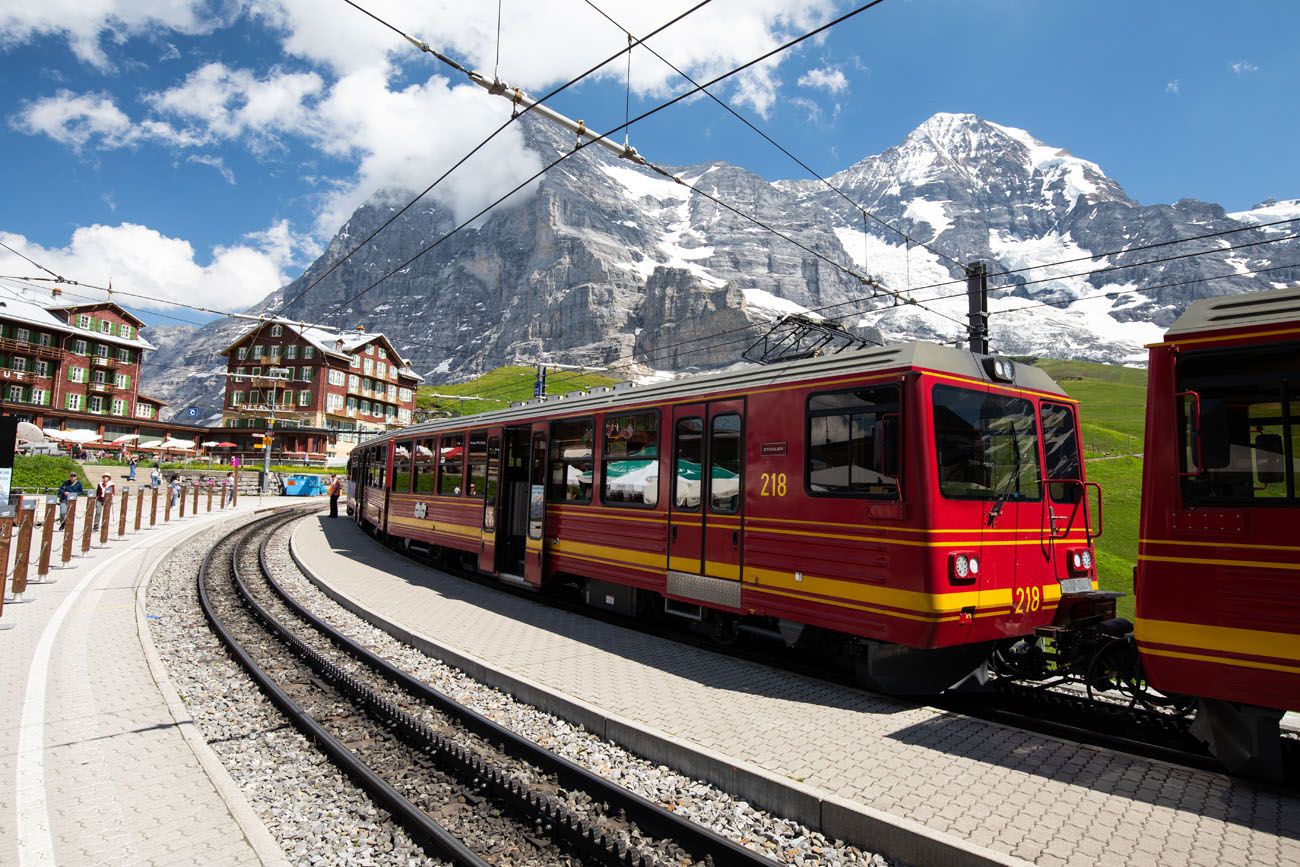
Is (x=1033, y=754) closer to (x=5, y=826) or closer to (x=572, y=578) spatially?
(x=5, y=826)

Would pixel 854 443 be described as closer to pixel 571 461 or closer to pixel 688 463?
pixel 688 463

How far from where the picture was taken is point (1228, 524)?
4777 mm

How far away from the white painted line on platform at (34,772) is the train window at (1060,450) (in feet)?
29.1

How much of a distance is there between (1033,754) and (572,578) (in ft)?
27.3

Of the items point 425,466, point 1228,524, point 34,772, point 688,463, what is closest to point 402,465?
point 425,466

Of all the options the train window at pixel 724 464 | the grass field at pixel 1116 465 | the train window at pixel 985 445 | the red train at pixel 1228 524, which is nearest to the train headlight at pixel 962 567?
the train window at pixel 985 445

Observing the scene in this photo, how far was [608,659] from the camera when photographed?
862 cm

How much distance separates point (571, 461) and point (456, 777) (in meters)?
6.63

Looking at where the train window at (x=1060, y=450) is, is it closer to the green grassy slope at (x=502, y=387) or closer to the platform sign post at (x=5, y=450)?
the platform sign post at (x=5, y=450)

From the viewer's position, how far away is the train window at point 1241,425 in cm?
466

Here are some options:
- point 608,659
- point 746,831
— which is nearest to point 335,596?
point 608,659

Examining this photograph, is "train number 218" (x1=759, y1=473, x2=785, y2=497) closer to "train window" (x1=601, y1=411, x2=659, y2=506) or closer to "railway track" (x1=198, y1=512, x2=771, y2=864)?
"train window" (x1=601, y1=411, x2=659, y2=506)

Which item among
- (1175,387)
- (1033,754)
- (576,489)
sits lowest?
(1033,754)

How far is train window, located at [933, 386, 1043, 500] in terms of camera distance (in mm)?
6980
